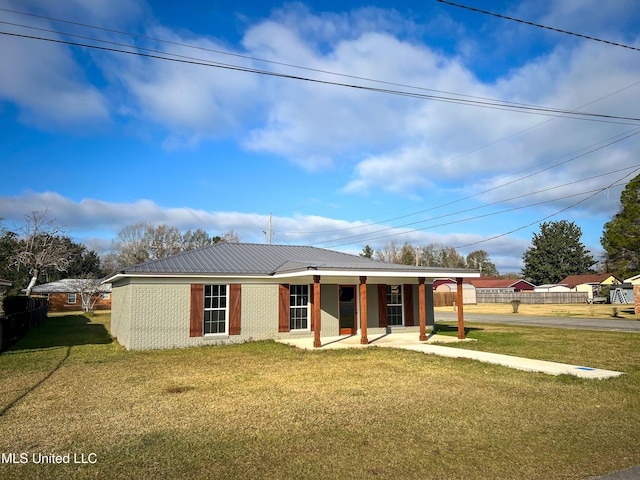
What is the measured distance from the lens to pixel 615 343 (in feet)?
47.2

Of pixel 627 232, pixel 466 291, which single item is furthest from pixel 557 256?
pixel 627 232

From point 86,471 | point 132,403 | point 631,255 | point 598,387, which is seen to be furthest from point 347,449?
point 631,255

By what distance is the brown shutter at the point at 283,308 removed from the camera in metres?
15.5

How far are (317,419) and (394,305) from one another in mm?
12116

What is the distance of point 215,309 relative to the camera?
1470 cm

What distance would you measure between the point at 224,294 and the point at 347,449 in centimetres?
1052

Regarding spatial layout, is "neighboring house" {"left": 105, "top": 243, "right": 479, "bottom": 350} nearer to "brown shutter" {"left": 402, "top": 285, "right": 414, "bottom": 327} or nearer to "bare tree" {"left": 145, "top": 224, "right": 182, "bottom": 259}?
"brown shutter" {"left": 402, "top": 285, "right": 414, "bottom": 327}

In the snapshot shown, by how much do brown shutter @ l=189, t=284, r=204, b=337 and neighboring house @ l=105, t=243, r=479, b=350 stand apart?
0.10ft

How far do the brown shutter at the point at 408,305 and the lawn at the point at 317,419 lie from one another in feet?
23.2

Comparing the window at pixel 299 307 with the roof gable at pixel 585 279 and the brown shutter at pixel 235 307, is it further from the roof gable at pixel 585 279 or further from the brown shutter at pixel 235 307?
the roof gable at pixel 585 279

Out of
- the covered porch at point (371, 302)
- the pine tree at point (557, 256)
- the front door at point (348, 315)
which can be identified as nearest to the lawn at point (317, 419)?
the covered porch at point (371, 302)

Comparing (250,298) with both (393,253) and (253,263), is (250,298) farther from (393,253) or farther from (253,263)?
(393,253)

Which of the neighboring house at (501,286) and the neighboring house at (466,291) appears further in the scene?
the neighboring house at (501,286)

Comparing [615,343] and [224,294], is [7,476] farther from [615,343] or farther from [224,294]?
[615,343]
